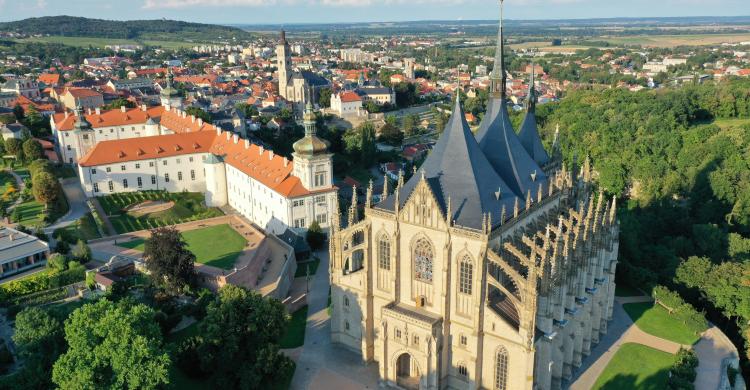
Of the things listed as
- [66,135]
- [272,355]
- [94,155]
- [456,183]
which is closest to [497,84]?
[456,183]

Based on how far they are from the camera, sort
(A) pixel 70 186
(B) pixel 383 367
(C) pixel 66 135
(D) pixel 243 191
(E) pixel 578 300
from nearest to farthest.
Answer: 1. (B) pixel 383 367
2. (E) pixel 578 300
3. (D) pixel 243 191
4. (A) pixel 70 186
5. (C) pixel 66 135

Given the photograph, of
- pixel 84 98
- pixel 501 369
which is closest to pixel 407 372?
pixel 501 369

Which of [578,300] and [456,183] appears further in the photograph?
[578,300]

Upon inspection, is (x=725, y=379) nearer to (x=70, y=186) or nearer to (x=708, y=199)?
(x=708, y=199)

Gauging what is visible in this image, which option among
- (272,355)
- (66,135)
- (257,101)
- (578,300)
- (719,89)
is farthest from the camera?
(257,101)

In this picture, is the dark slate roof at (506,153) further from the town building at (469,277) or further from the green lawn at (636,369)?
the green lawn at (636,369)

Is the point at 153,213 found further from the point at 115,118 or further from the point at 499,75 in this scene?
the point at 499,75

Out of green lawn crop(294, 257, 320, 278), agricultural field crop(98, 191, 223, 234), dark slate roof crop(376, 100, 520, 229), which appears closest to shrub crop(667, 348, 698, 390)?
dark slate roof crop(376, 100, 520, 229)

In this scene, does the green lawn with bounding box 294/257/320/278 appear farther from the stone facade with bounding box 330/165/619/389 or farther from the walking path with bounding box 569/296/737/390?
the walking path with bounding box 569/296/737/390
